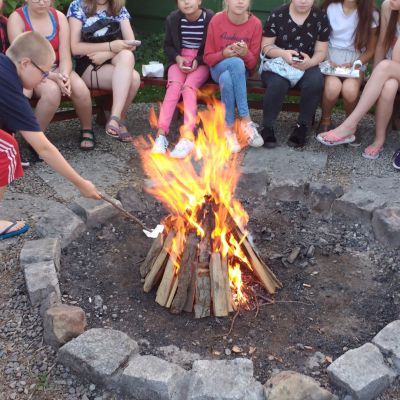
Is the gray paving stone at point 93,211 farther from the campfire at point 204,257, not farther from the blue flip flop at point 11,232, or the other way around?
the campfire at point 204,257

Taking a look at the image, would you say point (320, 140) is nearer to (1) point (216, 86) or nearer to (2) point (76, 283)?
(1) point (216, 86)

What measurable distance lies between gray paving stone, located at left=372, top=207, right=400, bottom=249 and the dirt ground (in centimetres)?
7

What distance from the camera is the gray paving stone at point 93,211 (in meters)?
3.61

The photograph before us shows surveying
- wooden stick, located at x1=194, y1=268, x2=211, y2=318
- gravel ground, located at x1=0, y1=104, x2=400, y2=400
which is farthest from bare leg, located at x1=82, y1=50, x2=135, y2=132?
wooden stick, located at x1=194, y1=268, x2=211, y2=318

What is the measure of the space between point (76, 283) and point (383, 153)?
306 centimetres

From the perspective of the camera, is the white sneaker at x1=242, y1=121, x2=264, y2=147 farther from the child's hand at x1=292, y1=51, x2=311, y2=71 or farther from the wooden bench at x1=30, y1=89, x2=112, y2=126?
the wooden bench at x1=30, y1=89, x2=112, y2=126

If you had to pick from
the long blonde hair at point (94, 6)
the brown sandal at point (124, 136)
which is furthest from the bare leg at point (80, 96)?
the long blonde hair at point (94, 6)

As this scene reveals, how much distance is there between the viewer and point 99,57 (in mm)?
4859

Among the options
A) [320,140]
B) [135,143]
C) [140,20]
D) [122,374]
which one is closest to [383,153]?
[320,140]

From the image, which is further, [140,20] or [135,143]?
[140,20]

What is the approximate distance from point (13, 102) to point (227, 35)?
2.45 m

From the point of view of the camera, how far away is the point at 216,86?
5.02 m

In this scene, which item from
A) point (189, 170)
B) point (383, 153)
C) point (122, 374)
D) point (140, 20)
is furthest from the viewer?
point (140, 20)

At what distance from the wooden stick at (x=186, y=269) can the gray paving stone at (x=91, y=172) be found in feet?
4.83
